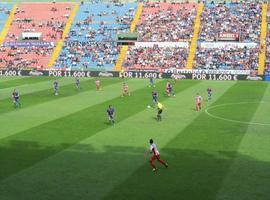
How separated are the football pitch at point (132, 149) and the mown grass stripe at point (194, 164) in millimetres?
41

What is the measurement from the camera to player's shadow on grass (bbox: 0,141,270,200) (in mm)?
18766

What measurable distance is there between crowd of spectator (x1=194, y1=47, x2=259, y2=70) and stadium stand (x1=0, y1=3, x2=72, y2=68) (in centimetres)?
2691

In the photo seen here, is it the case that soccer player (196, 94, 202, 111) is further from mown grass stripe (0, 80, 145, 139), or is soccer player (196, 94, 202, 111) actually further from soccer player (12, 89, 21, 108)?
soccer player (12, 89, 21, 108)

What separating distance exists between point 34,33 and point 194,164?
7263cm

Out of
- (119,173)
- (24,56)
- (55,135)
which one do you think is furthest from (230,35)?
(119,173)

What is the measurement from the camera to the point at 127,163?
75.3 ft

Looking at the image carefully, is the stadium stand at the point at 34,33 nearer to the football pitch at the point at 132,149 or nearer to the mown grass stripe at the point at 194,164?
the football pitch at the point at 132,149

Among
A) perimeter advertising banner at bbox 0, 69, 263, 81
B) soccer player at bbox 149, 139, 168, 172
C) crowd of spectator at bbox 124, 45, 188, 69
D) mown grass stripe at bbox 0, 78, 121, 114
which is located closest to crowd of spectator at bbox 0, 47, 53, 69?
perimeter advertising banner at bbox 0, 69, 263, 81

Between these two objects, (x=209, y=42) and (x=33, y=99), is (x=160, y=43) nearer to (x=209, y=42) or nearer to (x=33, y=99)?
(x=209, y=42)

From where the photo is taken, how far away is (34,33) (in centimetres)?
9006

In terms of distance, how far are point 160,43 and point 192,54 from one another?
267 inches

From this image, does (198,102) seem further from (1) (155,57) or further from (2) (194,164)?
(1) (155,57)

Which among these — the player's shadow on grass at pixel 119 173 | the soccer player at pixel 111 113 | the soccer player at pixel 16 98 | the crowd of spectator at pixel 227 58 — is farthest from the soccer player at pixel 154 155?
the crowd of spectator at pixel 227 58

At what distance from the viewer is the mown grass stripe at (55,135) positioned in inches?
929
